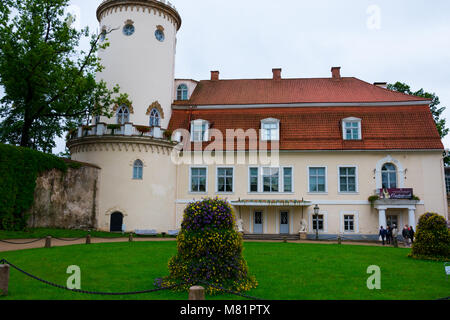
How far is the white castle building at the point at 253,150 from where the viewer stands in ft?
83.4

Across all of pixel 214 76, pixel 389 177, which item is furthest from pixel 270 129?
pixel 214 76

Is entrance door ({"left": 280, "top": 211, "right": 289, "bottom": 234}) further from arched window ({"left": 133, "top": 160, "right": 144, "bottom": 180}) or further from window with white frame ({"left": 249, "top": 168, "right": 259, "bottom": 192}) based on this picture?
arched window ({"left": 133, "top": 160, "right": 144, "bottom": 180})

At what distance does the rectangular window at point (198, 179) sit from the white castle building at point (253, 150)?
0.08 m

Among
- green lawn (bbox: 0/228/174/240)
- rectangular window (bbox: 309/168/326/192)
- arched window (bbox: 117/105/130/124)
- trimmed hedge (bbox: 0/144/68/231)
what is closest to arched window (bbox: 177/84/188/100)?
arched window (bbox: 117/105/130/124)

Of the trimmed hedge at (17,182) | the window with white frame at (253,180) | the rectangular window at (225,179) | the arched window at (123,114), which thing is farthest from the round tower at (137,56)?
the trimmed hedge at (17,182)

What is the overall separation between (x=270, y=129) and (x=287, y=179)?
392 centimetres

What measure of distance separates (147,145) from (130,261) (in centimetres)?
1407

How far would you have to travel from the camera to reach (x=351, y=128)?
27609 mm

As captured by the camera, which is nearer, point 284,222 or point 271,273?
point 271,273

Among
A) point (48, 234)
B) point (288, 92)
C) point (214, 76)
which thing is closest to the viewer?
point (48, 234)

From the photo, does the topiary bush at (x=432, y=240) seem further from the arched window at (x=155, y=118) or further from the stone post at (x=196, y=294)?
the arched window at (x=155, y=118)

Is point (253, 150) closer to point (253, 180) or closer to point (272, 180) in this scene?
point (253, 180)

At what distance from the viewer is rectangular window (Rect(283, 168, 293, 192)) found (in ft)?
90.2
